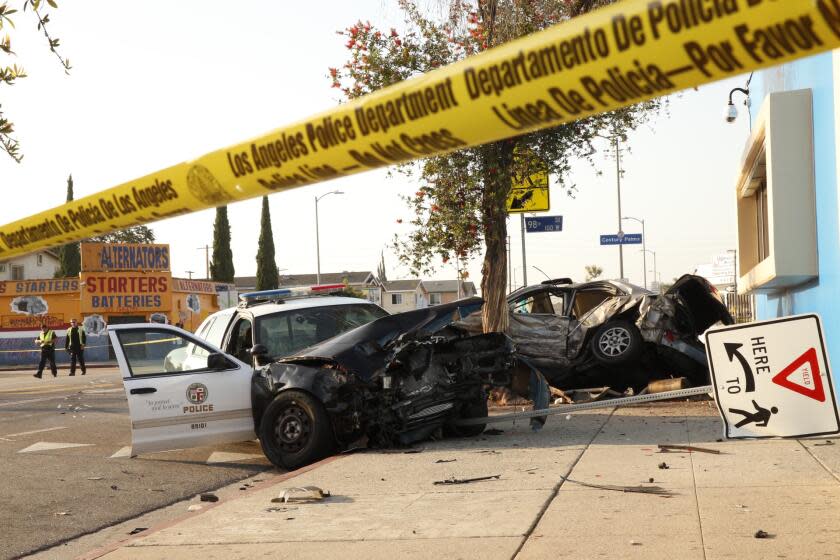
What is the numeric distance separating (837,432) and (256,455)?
6.39 meters

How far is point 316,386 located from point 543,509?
11.1 ft

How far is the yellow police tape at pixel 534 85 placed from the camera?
1918 millimetres

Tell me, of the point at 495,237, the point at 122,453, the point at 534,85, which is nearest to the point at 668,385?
the point at 495,237

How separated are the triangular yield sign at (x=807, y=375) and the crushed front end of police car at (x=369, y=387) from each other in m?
3.86

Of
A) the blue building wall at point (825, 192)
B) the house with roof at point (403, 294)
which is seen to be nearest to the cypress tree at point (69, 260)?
the house with roof at point (403, 294)

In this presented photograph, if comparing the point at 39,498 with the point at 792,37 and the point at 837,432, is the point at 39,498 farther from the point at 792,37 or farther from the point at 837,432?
the point at 792,37

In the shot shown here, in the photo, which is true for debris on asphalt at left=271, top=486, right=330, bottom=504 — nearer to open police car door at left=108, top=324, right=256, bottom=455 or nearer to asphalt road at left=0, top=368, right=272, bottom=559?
asphalt road at left=0, top=368, right=272, bottom=559

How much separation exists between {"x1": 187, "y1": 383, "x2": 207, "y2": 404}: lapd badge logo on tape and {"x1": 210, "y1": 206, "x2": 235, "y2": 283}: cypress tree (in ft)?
222

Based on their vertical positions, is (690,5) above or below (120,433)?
above

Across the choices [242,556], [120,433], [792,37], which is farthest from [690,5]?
[120,433]

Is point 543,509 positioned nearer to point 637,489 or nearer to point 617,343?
point 637,489

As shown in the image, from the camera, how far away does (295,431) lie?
9391mm

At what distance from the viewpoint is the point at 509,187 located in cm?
1438

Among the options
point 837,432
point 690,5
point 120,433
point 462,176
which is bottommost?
point 120,433
